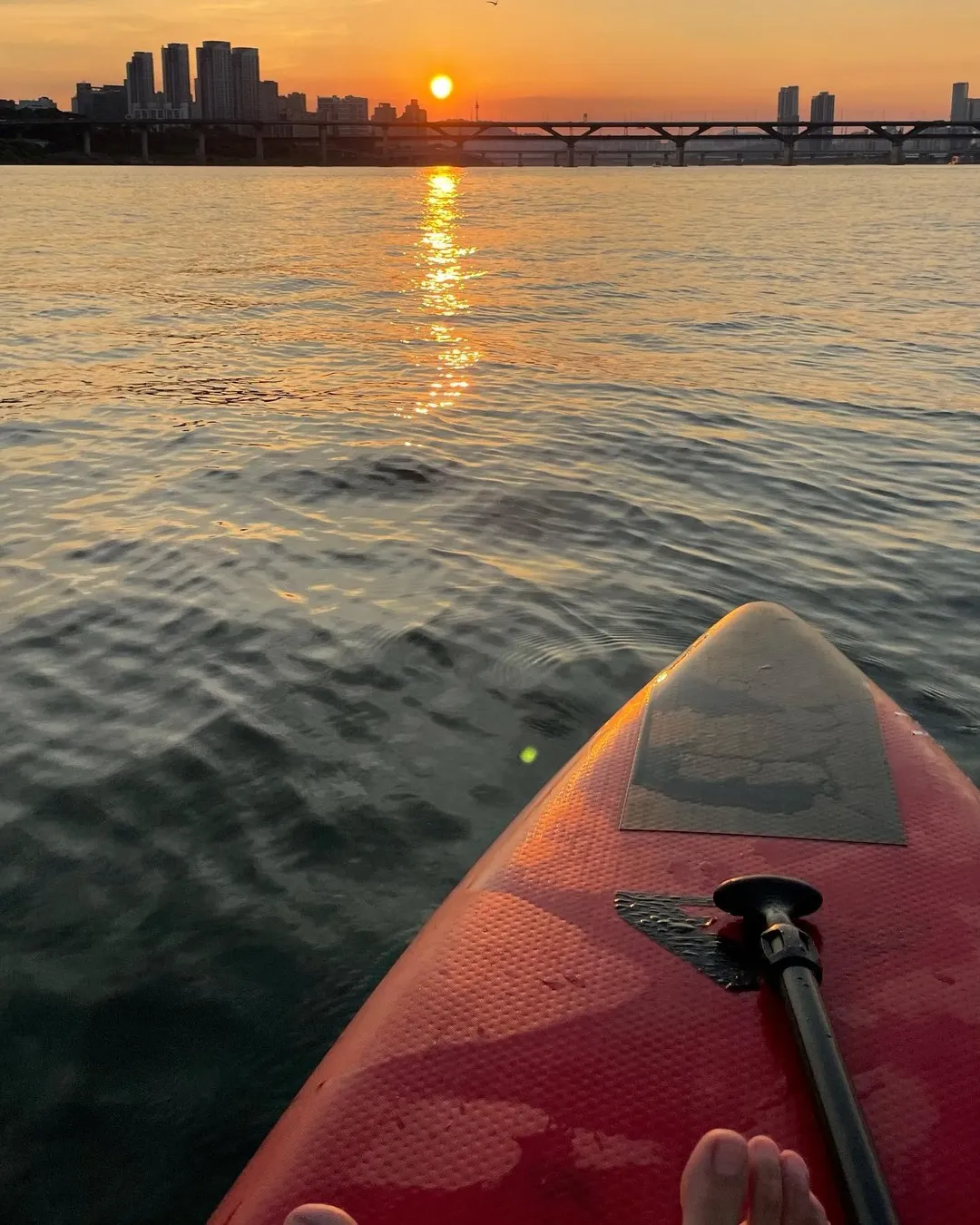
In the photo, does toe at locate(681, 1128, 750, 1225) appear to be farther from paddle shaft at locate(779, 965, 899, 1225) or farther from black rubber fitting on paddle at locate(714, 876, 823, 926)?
black rubber fitting on paddle at locate(714, 876, 823, 926)

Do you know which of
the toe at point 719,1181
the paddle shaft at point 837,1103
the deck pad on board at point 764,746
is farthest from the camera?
the deck pad on board at point 764,746

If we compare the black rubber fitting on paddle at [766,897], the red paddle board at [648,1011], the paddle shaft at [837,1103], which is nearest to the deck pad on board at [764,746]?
the red paddle board at [648,1011]

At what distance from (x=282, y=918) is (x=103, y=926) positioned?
627 mm

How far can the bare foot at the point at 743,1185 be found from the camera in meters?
1.75

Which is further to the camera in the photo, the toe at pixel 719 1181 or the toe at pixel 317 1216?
the toe at pixel 317 1216

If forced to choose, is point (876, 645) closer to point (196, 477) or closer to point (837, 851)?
point (837, 851)

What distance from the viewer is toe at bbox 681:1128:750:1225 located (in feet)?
5.74

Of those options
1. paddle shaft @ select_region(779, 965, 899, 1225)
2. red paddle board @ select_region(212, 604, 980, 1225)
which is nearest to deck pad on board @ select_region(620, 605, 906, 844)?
red paddle board @ select_region(212, 604, 980, 1225)

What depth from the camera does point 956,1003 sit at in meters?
2.60

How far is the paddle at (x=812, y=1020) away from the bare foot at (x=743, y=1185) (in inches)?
9.6

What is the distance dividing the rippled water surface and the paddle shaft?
1.62m

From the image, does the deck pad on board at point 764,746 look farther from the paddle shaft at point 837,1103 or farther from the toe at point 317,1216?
the toe at point 317,1216

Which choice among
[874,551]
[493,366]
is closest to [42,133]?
[493,366]

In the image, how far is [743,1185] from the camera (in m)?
1.76
